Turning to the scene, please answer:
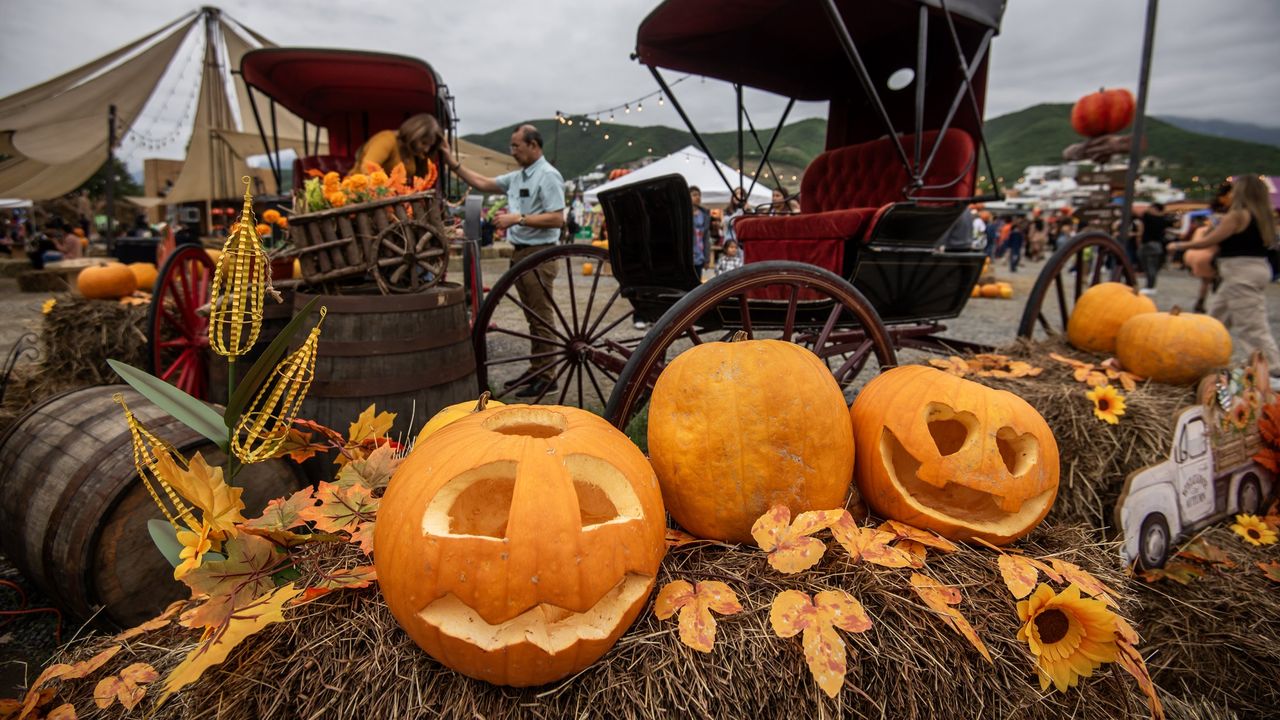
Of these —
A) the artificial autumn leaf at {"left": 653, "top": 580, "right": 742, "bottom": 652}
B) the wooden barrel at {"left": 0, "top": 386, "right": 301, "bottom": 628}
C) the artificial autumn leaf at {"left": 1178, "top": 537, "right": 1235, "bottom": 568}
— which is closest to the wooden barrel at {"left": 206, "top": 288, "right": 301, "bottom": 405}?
the wooden barrel at {"left": 0, "top": 386, "right": 301, "bottom": 628}

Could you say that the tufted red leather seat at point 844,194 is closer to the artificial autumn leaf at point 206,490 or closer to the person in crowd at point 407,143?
the person in crowd at point 407,143

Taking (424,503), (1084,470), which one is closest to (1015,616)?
(424,503)

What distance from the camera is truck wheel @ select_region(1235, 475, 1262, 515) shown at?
2459 mm

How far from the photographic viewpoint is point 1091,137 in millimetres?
12633

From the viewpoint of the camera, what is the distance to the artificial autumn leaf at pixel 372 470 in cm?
143

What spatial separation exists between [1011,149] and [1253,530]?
12097cm

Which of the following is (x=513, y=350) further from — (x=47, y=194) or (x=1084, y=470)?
(x=47, y=194)

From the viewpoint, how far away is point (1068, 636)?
1151mm

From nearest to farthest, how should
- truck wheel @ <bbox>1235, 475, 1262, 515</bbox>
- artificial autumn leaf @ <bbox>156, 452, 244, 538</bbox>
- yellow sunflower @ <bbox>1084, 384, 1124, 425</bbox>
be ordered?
artificial autumn leaf @ <bbox>156, 452, 244, 538</bbox>
yellow sunflower @ <bbox>1084, 384, 1124, 425</bbox>
truck wheel @ <bbox>1235, 475, 1262, 515</bbox>

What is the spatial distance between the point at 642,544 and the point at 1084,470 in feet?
7.20

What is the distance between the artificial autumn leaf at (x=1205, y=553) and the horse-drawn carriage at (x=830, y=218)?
4.40 ft

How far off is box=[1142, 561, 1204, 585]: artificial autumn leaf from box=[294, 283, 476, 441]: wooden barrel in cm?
271

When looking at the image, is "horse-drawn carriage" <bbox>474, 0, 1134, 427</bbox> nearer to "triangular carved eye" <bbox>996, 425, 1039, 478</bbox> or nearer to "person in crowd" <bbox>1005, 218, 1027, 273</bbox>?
"triangular carved eye" <bbox>996, 425, 1039, 478</bbox>

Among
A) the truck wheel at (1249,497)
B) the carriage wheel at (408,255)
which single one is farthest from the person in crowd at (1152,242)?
the carriage wheel at (408,255)
